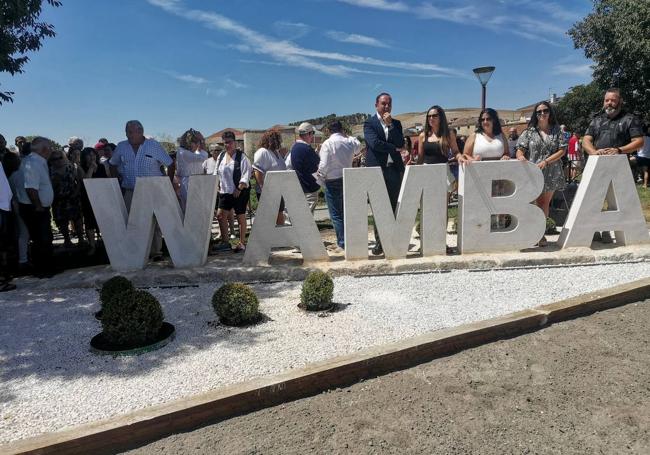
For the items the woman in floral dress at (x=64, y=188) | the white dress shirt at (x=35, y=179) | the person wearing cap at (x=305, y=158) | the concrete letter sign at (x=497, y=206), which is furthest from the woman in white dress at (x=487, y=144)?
the woman in floral dress at (x=64, y=188)

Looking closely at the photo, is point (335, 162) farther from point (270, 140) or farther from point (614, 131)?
point (614, 131)

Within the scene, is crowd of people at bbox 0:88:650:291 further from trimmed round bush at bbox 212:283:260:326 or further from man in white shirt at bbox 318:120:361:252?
trimmed round bush at bbox 212:283:260:326

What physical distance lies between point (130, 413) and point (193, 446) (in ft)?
1.47

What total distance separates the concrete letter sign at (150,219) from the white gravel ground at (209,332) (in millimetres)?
599

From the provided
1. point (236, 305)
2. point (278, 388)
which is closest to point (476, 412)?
point (278, 388)

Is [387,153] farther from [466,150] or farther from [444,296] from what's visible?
[444,296]

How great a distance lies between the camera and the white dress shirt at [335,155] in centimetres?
632

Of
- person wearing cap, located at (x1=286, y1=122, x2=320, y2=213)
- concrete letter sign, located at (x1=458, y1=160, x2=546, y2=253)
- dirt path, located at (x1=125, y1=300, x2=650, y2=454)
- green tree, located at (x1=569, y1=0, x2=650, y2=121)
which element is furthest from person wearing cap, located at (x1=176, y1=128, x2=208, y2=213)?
green tree, located at (x1=569, y1=0, x2=650, y2=121)

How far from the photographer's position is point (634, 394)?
2883 mm

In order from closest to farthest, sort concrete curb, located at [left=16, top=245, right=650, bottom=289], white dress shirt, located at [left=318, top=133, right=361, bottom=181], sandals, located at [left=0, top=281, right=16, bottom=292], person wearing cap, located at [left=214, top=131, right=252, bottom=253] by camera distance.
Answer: sandals, located at [left=0, top=281, right=16, bottom=292]
concrete curb, located at [left=16, top=245, right=650, bottom=289]
white dress shirt, located at [left=318, top=133, right=361, bottom=181]
person wearing cap, located at [left=214, top=131, right=252, bottom=253]

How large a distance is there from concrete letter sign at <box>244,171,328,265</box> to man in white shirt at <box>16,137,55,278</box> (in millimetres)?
2623

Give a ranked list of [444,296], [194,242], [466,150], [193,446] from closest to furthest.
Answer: [193,446] < [444,296] < [194,242] < [466,150]

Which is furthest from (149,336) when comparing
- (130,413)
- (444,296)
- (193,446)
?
(444,296)

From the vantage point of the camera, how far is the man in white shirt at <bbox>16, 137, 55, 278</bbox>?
5.60m
